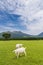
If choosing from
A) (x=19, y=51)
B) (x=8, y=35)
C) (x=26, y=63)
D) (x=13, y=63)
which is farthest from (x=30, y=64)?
(x=8, y=35)

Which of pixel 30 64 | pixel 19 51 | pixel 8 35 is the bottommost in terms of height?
pixel 30 64

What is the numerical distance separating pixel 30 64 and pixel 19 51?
3411 mm

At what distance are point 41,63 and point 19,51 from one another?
11.6 feet

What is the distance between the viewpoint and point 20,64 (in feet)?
44.2

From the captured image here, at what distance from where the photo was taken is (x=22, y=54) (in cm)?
1758

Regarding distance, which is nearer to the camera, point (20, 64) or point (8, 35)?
point (20, 64)

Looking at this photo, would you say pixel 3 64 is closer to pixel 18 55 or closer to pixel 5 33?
pixel 18 55

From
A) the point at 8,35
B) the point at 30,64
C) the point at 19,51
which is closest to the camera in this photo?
the point at 30,64

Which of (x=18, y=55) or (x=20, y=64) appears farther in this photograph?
(x=18, y=55)

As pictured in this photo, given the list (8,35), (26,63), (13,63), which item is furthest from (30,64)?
(8,35)

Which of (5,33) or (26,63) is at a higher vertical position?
(5,33)

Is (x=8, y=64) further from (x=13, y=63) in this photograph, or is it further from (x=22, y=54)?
(x=22, y=54)

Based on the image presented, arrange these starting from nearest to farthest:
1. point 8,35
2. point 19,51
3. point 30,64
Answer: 1. point 30,64
2. point 19,51
3. point 8,35

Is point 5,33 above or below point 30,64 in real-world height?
above
